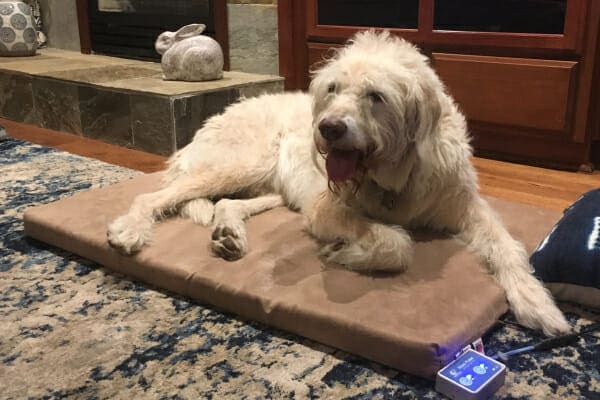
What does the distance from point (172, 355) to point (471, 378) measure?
73cm

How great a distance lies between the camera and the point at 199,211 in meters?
2.28

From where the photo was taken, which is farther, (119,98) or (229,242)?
(119,98)

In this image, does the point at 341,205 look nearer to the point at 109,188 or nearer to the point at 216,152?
the point at 216,152

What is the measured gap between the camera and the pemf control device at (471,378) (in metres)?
1.38

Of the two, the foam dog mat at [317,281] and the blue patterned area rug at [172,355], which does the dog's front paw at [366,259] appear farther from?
the blue patterned area rug at [172,355]

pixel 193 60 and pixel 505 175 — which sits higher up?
pixel 193 60

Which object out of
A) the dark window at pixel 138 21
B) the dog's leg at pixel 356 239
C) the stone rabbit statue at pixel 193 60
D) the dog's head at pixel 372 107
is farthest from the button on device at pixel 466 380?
the dark window at pixel 138 21

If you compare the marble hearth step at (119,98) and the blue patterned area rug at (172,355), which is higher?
the marble hearth step at (119,98)

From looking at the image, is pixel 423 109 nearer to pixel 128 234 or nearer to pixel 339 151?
pixel 339 151

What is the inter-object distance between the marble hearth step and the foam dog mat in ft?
4.05

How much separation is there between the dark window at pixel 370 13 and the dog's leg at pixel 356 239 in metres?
1.89

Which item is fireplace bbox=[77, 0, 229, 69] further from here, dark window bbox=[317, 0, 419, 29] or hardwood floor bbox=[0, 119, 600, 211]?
hardwood floor bbox=[0, 119, 600, 211]

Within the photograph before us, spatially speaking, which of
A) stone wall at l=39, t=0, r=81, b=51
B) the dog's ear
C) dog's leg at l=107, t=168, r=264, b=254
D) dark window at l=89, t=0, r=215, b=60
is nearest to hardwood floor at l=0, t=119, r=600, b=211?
dog's leg at l=107, t=168, r=264, b=254

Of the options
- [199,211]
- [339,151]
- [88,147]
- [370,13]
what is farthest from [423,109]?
[88,147]
